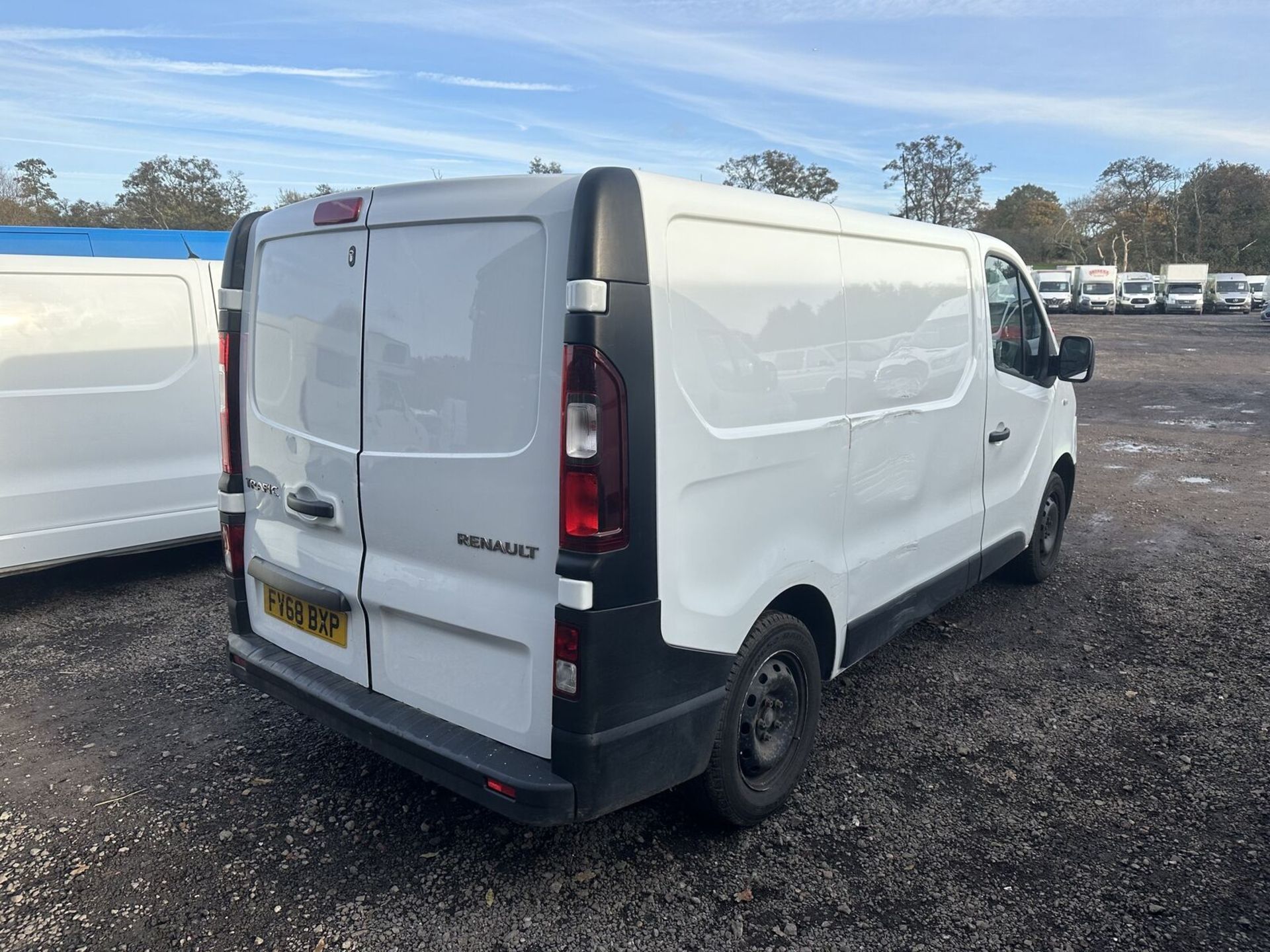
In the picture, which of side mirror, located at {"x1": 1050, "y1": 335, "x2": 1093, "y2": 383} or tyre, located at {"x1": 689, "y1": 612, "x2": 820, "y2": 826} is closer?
tyre, located at {"x1": 689, "y1": 612, "x2": 820, "y2": 826}

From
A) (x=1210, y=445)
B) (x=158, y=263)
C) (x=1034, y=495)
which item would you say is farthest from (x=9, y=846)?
(x=1210, y=445)

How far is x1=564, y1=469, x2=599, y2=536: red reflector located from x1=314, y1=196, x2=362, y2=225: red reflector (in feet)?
3.95

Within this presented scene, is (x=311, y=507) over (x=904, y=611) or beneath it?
over

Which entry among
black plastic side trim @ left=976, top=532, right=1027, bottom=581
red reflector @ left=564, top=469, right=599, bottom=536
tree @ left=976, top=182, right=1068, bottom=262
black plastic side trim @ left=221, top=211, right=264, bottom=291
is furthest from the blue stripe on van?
tree @ left=976, top=182, right=1068, bottom=262

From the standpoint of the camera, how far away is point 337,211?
2.93m

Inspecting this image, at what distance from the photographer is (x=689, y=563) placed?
2617 millimetres

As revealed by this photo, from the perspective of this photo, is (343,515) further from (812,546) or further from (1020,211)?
(1020,211)

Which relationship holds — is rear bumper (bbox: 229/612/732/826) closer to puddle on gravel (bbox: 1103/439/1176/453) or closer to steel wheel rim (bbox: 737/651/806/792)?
steel wheel rim (bbox: 737/651/806/792)

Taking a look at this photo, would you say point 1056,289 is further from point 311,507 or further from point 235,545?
point 311,507

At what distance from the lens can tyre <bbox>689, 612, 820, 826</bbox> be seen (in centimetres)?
290

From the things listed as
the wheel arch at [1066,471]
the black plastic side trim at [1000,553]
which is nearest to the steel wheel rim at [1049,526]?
the wheel arch at [1066,471]

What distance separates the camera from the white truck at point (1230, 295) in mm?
46031

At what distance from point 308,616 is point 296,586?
119mm

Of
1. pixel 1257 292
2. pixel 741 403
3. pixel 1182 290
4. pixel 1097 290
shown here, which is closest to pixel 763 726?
pixel 741 403
